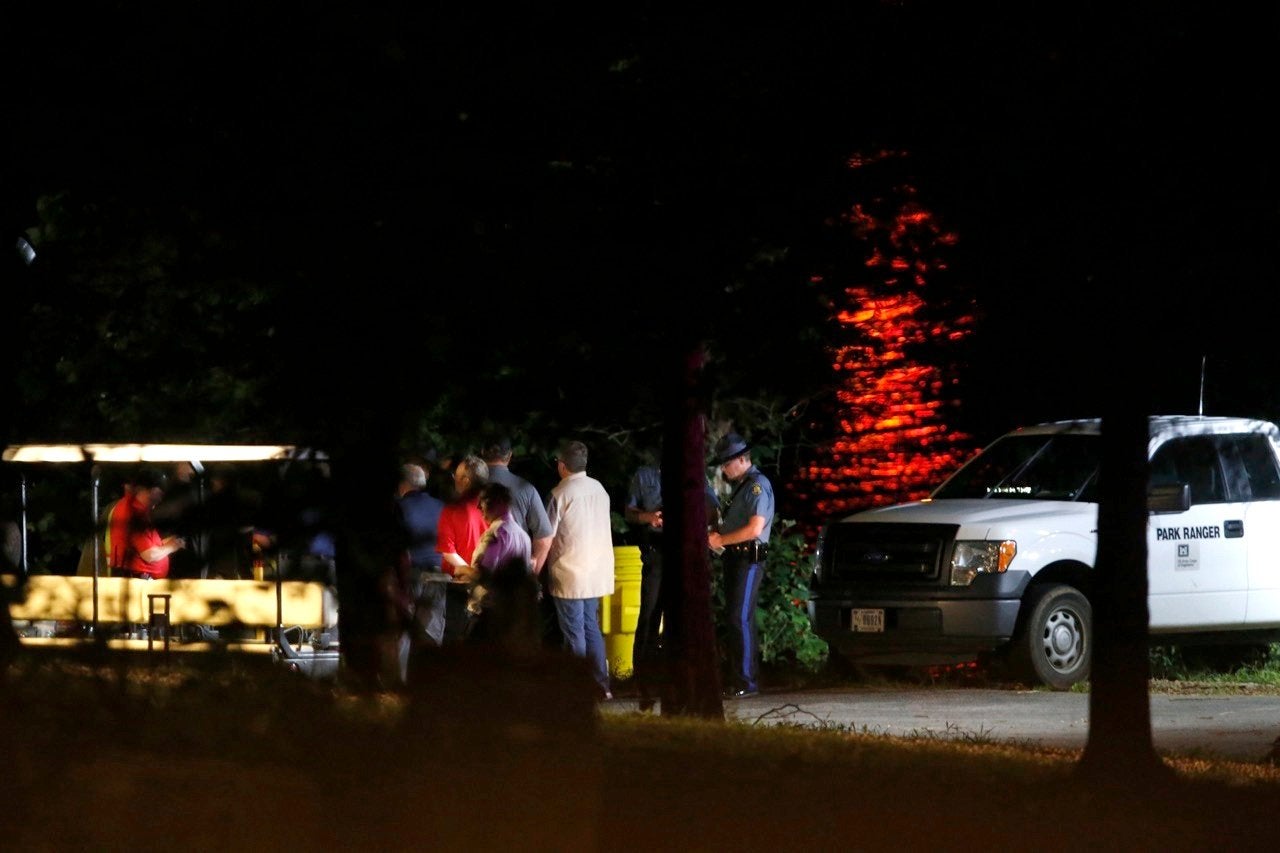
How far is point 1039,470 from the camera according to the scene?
16578mm

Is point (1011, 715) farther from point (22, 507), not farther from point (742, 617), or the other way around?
point (22, 507)

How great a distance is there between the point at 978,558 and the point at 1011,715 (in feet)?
6.49

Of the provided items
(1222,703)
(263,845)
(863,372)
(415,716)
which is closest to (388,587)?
(415,716)

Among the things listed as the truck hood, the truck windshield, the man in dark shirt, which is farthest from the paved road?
the man in dark shirt

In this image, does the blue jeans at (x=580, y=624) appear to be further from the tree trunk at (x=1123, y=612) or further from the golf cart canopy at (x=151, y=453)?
the golf cart canopy at (x=151, y=453)

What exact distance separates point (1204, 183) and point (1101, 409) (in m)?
1.18

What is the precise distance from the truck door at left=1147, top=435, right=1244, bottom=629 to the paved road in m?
0.95

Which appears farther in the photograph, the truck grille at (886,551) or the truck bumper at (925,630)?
the truck grille at (886,551)

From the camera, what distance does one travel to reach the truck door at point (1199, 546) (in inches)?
631

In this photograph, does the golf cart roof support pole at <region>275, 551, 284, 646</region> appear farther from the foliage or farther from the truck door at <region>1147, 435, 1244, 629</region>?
the foliage

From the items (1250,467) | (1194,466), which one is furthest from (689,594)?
(1250,467)

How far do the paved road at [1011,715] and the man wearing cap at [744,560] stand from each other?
25 centimetres

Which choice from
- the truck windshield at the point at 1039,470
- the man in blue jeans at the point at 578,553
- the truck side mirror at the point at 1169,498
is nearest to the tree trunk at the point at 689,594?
the man in blue jeans at the point at 578,553

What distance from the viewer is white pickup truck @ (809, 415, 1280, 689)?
50.7ft
